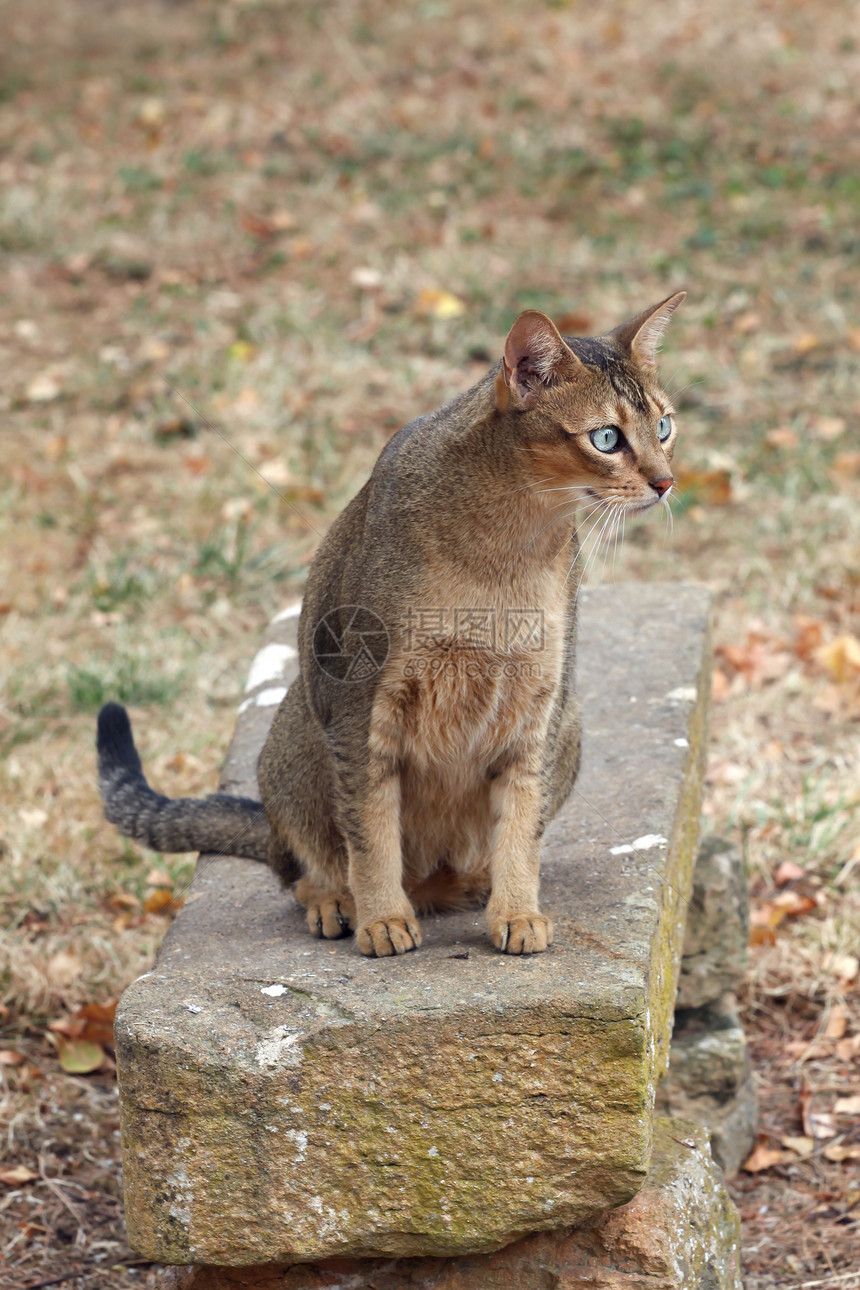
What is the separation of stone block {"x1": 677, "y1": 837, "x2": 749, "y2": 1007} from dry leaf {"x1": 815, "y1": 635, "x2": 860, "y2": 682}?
1.62 metres

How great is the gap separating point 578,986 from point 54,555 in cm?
451

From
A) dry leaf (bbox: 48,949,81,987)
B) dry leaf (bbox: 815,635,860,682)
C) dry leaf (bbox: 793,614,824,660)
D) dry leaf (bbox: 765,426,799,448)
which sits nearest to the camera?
dry leaf (bbox: 48,949,81,987)

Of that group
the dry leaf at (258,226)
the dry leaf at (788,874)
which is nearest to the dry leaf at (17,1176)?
the dry leaf at (788,874)

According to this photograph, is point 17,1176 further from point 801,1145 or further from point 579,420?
point 579,420

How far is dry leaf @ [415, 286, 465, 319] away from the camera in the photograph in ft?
26.4

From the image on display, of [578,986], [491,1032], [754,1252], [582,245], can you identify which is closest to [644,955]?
[578,986]

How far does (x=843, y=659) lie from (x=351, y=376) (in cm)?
342

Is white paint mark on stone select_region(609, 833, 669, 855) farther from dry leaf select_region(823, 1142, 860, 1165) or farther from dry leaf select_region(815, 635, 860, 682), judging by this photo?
dry leaf select_region(815, 635, 860, 682)

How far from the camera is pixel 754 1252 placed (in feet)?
10.9

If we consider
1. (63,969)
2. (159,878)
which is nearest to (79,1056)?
(63,969)

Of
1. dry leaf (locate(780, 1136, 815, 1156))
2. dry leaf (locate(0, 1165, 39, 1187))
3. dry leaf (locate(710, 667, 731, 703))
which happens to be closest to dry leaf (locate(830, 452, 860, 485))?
dry leaf (locate(710, 667, 731, 703))

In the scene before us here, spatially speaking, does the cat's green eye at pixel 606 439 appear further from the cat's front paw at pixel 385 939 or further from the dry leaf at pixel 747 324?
the dry leaf at pixel 747 324

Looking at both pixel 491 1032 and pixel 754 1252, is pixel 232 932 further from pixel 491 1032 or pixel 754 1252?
pixel 754 1252

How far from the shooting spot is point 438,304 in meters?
8.12
